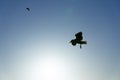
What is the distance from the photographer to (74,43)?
294ft

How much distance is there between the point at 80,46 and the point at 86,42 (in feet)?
5.71

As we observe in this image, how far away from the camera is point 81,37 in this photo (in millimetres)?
88250

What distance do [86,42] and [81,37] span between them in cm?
146

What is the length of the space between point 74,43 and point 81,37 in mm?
2166

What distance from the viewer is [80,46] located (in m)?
87.8

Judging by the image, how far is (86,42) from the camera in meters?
88.9

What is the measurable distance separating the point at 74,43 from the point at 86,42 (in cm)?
227

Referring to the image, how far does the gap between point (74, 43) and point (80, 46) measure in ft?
7.19
